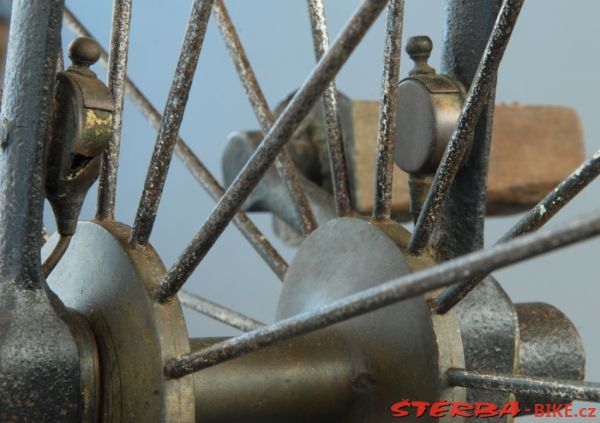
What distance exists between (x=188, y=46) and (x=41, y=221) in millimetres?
171

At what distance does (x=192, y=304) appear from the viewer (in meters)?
1.31

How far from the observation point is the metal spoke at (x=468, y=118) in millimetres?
800

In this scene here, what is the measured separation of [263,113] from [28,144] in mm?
425

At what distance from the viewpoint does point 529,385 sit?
81 centimetres

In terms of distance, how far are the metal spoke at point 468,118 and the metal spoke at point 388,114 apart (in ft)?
0.24

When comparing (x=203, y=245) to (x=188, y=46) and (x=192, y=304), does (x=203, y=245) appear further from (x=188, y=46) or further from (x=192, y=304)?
(x=192, y=304)

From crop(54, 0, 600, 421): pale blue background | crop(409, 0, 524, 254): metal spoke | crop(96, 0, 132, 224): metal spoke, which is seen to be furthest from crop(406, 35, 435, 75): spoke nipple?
crop(54, 0, 600, 421): pale blue background

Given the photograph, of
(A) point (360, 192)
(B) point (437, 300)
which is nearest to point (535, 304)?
(B) point (437, 300)

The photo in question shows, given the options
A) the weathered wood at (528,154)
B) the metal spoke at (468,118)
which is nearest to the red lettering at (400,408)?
the metal spoke at (468,118)

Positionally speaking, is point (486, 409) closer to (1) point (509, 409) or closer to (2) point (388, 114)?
(1) point (509, 409)

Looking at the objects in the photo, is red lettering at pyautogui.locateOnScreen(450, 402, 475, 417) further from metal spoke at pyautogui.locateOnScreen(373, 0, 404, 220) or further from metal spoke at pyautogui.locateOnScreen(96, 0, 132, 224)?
metal spoke at pyautogui.locateOnScreen(96, 0, 132, 224)

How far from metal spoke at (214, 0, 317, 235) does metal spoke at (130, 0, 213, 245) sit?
34 cm

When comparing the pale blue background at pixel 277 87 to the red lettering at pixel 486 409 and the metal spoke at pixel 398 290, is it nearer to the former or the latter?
the red lettering at pixel 486 409

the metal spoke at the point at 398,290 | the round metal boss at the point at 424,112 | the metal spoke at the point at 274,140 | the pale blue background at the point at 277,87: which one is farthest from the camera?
the pale blue background at the point at 277,87
